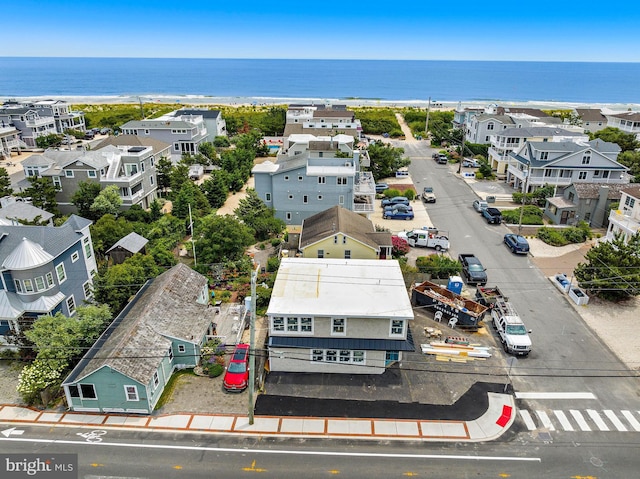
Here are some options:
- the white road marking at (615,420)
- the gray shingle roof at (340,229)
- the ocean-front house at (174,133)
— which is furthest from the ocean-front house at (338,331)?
the ocean-front house at (174,133)

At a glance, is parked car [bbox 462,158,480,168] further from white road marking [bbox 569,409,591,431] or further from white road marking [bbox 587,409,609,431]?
white road marking [bbox 569,409,591,431]

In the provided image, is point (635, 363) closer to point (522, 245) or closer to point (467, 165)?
point (522, 245)

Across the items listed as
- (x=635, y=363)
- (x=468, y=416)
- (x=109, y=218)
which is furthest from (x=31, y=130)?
(x=635, y=363)

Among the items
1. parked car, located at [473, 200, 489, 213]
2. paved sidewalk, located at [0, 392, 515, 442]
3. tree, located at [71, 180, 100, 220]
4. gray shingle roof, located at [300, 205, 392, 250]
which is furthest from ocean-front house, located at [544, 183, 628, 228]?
tree, located at [71, 180, 100, 220]

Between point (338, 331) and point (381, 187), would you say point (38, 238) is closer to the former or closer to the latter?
point (338, 331)

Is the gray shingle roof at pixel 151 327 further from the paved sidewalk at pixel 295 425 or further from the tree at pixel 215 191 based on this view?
the tree at pixel 215 191
